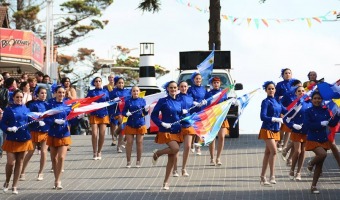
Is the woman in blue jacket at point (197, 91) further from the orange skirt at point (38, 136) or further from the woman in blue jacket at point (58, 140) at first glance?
the woman in blue jacket at point (58, 140)

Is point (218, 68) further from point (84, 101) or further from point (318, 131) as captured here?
point (318, 131)

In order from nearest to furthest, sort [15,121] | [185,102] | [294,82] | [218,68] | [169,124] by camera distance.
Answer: [15,121] < [169,124] < [185,102] < [294,82] < [218,68]

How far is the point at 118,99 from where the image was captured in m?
23.2

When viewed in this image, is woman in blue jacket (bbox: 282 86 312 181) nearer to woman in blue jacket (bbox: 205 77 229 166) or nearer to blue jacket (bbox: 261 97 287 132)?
blue jacket (bbox: 261 97 287 132)

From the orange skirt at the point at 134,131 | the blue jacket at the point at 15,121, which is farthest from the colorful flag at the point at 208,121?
the blue jacket at the point at 15,121

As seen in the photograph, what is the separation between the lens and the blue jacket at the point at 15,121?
17.4 metres

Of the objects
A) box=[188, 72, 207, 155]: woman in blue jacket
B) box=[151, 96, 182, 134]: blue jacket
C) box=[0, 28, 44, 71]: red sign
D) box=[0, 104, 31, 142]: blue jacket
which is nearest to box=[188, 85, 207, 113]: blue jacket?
box=[188, 72, 207, 155]: woman in blue jacket

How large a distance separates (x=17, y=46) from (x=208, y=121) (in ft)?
110

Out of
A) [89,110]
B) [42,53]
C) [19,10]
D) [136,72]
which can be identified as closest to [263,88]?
[89,110]

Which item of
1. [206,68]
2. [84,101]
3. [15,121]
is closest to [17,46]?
[206,68]

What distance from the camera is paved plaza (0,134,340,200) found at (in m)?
17.1

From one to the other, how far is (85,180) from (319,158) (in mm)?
4932

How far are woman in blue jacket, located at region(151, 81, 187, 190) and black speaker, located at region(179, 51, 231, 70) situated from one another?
12167 millimetres

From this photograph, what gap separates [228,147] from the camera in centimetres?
2553
